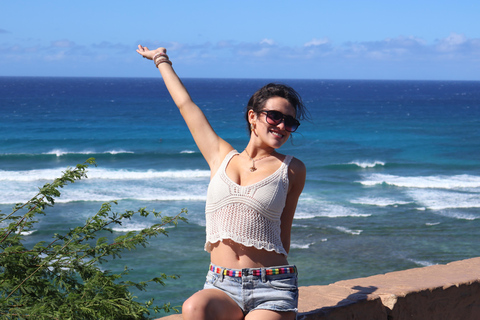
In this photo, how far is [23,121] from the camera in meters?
48.2

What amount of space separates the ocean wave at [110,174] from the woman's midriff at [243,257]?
22.5m

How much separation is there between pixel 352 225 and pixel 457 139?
2726 cm

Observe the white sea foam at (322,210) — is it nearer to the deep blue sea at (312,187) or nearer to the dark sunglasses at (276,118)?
the deep blue sea at (312,187)

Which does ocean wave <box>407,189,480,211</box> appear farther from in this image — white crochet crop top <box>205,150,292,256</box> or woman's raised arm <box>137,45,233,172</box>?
white crochet crop top <box>205,150,292,256</box>

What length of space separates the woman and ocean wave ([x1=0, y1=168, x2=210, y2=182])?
73.5 feet

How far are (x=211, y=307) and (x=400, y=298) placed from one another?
1.30 metres

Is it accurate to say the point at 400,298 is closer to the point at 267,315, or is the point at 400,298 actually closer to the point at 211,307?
the point at 267,315

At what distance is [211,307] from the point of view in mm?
2371

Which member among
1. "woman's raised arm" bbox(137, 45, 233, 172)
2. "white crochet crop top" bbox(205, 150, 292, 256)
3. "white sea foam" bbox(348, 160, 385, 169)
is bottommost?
"white sea foam" bbox(348, 160, 385, 169)

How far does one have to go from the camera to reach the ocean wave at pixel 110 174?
24.7 meters

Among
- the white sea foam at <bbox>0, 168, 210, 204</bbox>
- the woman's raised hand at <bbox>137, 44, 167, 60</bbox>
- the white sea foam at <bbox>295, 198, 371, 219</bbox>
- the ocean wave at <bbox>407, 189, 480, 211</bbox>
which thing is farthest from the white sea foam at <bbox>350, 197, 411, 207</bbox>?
the woman's raised hand at <bbox>137, 44, 167, 60</bbox>

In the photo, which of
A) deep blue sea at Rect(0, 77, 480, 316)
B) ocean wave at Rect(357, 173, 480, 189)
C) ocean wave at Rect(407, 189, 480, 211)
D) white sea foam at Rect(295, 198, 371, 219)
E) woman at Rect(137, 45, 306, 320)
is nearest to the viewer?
woman at Rect(137, 45, 306, 320)

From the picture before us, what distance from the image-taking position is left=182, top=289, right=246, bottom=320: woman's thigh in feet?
7.63

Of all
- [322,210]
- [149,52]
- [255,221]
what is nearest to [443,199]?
[322,210]
